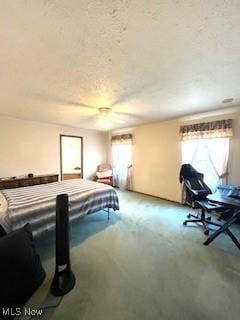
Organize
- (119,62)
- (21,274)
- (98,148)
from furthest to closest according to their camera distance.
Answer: (98,148) < (119,62) < (21,274)

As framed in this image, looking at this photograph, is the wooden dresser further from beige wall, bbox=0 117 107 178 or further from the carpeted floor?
the carpeted floor

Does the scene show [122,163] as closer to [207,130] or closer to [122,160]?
[122,160]

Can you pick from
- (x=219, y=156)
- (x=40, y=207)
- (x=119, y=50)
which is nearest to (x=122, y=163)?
(x=219, y=156)

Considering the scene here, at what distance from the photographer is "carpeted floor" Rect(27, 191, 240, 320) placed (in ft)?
4.82

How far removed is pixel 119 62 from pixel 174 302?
2.50 metres

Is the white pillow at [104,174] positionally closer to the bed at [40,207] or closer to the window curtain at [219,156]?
the bed at [40,207]

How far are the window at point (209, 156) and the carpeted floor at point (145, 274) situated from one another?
55.9 inches

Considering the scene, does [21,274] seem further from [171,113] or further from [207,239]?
[171,113]

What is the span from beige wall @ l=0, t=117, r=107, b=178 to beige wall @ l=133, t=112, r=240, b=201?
225 centimetres

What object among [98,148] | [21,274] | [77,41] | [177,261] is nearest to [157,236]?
[177,261]

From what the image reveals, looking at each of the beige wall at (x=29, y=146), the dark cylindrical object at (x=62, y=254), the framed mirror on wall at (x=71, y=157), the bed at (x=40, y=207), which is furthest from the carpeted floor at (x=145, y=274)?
the framed mirror on wall at (x=71, y=157)

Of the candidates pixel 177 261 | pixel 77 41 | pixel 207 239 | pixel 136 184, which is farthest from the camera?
pixel 136 184

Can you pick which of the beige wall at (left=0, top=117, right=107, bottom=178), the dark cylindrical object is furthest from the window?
the beige wall at (left=0, top=117, right=107, bottom=178)

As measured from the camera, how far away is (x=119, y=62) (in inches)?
70.0
